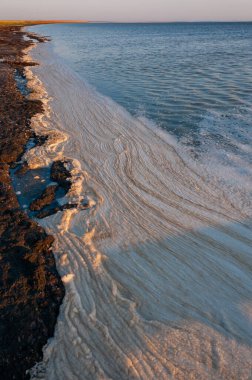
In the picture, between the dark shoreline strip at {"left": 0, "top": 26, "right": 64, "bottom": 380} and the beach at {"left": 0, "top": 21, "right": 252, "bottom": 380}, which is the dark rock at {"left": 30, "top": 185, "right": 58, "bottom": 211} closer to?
the beach at {"left": 0, "top": 21, "right": 252, "bottom": 380}

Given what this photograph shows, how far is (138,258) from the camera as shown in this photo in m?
5.23

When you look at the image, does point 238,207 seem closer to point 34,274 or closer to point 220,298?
point 220,298

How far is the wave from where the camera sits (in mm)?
3781

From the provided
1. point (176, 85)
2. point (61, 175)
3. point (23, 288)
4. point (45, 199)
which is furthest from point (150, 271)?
point (176, 85)

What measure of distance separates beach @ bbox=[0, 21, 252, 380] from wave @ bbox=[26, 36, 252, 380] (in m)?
0.02

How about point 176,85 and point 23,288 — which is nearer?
point 23,288

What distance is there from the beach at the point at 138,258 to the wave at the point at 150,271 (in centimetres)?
2

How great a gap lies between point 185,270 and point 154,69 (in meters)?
18.6

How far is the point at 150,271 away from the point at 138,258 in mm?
340

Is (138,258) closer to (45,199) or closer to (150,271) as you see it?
(150,271)

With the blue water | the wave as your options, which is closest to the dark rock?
the wave

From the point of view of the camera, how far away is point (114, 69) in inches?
853

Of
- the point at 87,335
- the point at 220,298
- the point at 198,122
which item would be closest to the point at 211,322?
the point at 220,298

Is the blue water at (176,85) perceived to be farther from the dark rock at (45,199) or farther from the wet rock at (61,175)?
the dark rock at (45,199)
